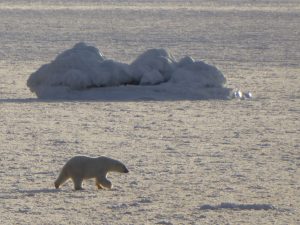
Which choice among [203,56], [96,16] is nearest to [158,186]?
[203,56]

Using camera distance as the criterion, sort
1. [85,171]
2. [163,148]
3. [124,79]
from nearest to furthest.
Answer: [85,171], [163,148], [124,79]

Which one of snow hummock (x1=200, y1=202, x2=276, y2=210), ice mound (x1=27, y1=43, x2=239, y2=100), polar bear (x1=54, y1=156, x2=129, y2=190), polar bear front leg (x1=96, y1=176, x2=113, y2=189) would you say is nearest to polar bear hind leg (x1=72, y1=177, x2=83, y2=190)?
polar bear (x1=54, y1=156, x2=129, y2=190)

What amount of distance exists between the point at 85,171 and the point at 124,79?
8.95 meters

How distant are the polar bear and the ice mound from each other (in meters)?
8.33

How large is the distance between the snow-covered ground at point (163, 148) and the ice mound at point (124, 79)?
15cm

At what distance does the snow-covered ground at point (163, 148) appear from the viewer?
33.2ft

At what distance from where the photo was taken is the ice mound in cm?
1961

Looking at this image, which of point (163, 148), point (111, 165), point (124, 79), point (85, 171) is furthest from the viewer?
point (124, 79)

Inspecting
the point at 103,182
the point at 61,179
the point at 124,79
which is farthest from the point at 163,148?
the point at 124,79

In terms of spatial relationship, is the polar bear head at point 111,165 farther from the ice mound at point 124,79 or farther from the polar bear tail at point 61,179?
the ice mound at point 124,79

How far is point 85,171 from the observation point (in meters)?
11.0

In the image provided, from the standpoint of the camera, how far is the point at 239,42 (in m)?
36.8

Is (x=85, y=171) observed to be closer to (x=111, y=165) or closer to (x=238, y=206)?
(x=111, y=165)

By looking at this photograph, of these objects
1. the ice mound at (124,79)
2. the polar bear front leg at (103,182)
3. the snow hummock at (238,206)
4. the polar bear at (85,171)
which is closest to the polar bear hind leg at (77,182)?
the polar bear at (85,171)
